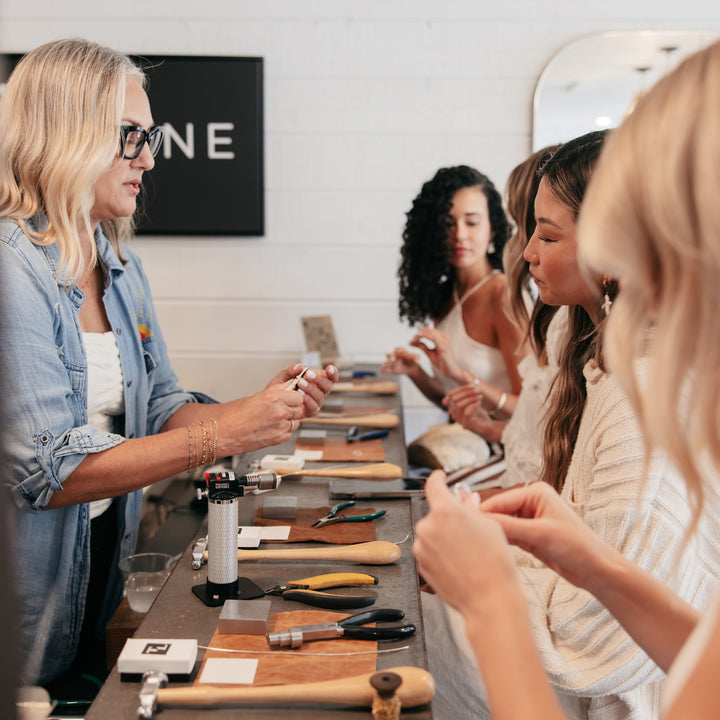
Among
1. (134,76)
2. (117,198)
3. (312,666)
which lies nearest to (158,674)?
(312,666)

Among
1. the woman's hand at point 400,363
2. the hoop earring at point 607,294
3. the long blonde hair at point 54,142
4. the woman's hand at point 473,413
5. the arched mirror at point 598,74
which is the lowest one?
the woman's hand at point 473,413

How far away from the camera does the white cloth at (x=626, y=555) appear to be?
4.09ft

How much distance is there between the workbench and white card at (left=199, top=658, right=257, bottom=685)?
0.02 meters

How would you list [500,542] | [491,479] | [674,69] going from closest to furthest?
[674,69]
[500,542]
[491,479]

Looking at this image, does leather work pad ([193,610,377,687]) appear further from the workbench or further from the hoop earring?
the hoop earring

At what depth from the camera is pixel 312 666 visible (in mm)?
1044

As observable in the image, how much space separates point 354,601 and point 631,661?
1.53 ft

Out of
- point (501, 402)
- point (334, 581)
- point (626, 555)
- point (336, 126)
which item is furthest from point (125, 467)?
point (336, 126)

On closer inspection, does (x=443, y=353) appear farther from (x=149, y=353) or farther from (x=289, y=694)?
(x=289, y=694)

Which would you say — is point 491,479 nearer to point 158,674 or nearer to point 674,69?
point 158,674

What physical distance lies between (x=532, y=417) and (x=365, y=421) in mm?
497

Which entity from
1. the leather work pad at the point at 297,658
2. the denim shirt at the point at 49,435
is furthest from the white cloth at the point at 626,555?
the denim shirt at the point at 49,435

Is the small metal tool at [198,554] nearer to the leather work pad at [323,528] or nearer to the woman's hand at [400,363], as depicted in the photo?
the leather work pad at [323,528]

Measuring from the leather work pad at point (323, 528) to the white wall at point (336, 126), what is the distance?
81.9 inches
